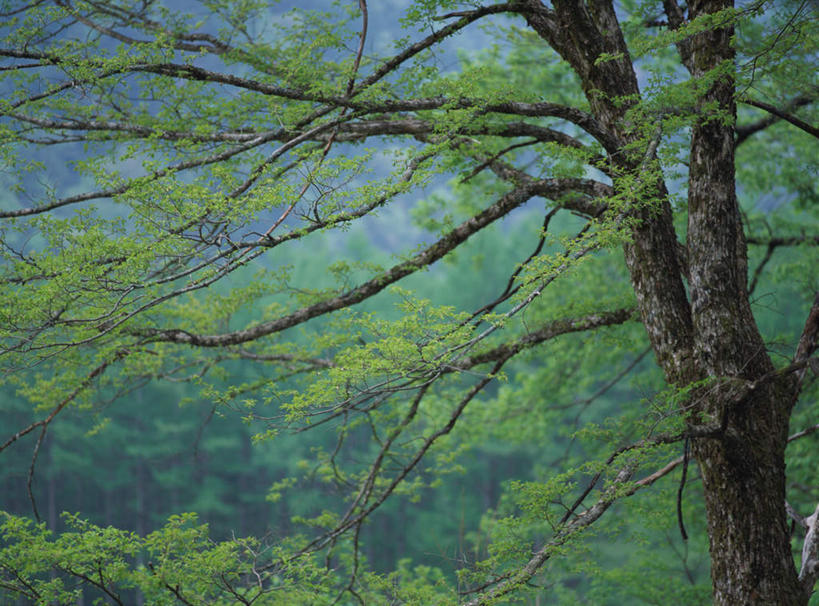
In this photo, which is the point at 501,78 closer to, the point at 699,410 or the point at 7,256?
the point at 699,410

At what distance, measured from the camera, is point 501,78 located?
9.27 meters

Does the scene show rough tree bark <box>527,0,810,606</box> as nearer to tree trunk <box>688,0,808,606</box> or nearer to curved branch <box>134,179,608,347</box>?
tree trunk <box>688,0,808,606</box>

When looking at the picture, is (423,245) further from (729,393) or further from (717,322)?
(729,393)

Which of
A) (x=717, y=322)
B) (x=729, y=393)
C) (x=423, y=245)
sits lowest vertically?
(x=729, y=393)

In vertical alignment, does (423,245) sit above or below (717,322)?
above

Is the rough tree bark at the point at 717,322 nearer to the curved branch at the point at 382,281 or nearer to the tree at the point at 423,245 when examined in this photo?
the tree at the point at 423,245

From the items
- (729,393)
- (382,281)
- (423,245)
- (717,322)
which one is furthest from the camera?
(423,245)

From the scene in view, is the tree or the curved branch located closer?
the tree

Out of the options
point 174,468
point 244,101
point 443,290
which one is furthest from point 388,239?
point 244,101

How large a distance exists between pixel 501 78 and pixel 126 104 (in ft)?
16.0

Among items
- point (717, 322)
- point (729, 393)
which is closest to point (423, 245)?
point (717, 322)

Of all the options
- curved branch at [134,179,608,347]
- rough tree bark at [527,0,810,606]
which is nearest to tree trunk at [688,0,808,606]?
rough tree bark at [527,0,810,606]

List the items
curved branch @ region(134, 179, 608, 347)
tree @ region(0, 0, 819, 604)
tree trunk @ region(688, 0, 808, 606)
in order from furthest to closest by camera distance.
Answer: curved branch @ region(134, 179, 608, 347) < tree trunk @ region(688, 0, 808, 606) < tree @ region(0, 0, 819, 604)

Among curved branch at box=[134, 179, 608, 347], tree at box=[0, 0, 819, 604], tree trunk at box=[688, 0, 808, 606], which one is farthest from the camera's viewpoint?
curved branch at box=[134, 179, 608, 347]
